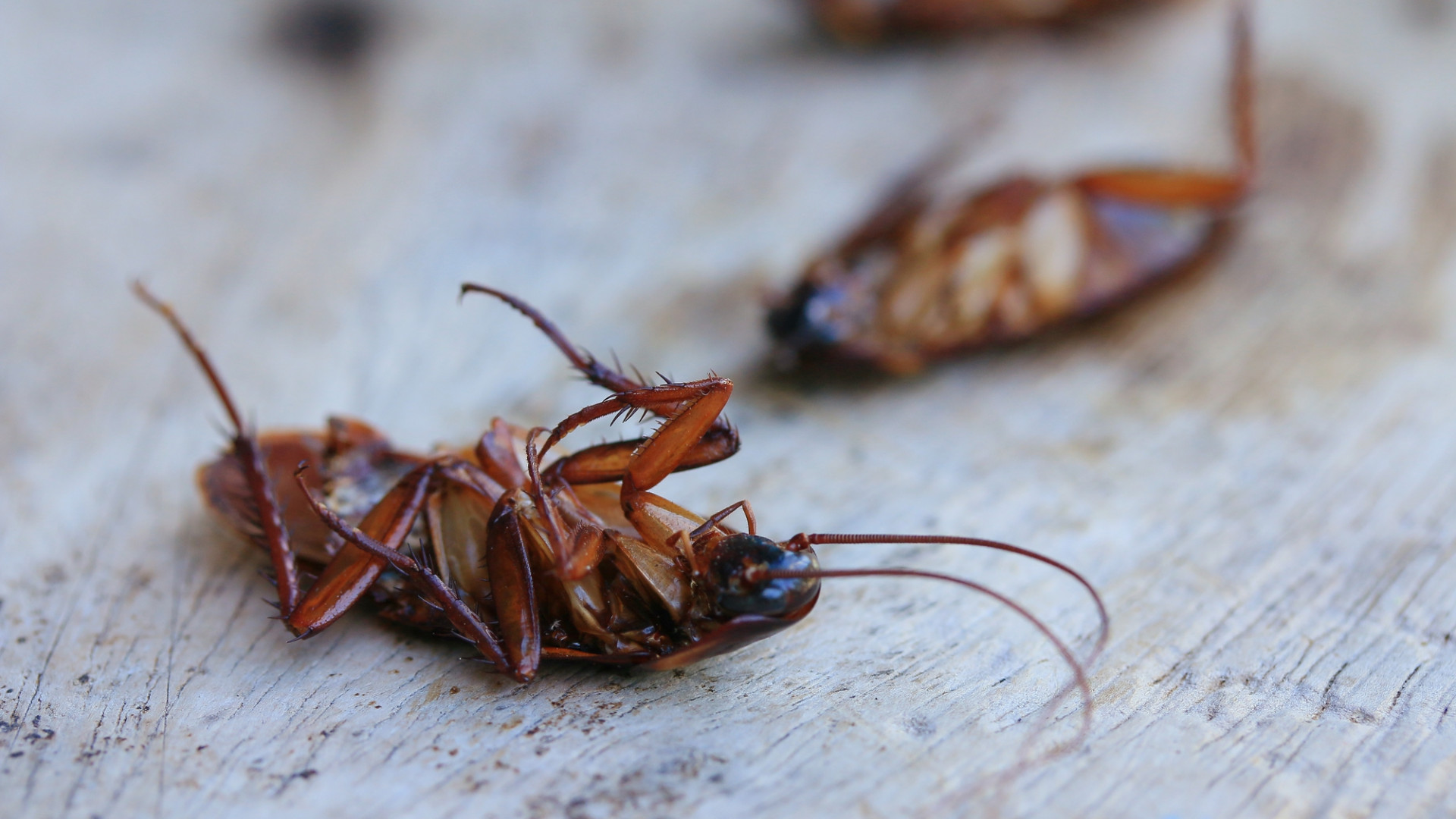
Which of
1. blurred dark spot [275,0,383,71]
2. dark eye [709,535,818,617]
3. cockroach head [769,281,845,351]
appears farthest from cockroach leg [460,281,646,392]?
blurred dark spot [275,0,383,71]

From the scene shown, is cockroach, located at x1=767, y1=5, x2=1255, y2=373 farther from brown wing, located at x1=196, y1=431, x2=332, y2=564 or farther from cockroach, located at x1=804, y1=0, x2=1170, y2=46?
brown wing, located at x1=196, y1=431, x2=332, y2=564

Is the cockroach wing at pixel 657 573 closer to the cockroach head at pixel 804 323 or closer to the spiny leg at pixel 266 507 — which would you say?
the spiny leg at pixel 266 507

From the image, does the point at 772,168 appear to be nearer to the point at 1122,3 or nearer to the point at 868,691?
the point at 1122,3

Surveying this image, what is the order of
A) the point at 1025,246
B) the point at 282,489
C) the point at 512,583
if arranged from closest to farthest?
the point at 512,583
the point at 282,489
the point at 1025,246

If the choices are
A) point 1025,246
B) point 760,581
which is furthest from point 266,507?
point 1025,246

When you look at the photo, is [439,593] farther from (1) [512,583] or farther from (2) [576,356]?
(2) [576,356]

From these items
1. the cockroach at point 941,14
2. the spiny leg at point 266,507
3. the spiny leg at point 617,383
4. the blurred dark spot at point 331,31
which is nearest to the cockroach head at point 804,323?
the spiny leg at point 617,383

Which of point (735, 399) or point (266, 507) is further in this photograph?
point (735, 399)

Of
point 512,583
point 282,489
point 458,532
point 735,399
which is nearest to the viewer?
point 512,583
